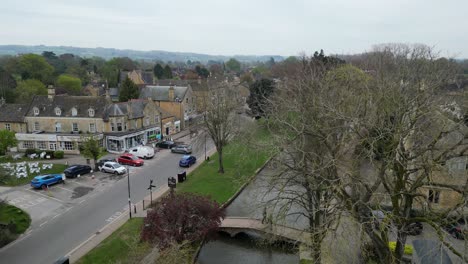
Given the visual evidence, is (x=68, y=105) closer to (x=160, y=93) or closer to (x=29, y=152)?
(x=29, y=152)

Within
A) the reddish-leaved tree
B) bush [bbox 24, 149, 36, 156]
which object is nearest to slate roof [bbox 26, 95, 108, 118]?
bush [bbox 24, 149, 36, 156]

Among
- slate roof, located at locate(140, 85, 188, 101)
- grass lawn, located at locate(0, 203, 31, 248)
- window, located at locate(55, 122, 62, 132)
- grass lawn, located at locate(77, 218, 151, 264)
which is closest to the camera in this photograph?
grass lawn, located at locate(77, 218, 151, 264)

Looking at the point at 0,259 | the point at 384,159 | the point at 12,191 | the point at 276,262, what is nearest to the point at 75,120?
the point at 12,191

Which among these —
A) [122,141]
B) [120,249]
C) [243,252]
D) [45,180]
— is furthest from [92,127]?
[243,252]

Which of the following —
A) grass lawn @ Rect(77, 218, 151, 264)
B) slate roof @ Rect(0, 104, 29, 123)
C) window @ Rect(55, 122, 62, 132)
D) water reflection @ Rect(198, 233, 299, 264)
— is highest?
slate roof @ Rect(0, 104, 29, 123)

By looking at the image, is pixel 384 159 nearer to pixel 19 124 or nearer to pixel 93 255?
pixel 93 255

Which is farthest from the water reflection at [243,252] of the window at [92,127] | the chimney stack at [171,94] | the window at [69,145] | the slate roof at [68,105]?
the chimney stack at [171,94]

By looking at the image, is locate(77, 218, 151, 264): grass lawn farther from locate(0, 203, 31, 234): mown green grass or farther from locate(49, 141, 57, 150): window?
locate(49, 141, 57, 150): window
